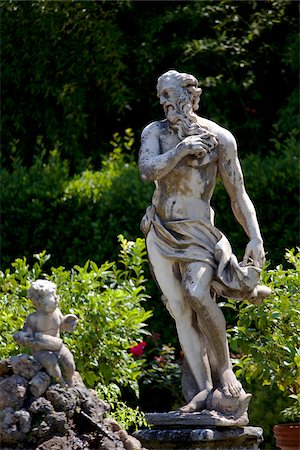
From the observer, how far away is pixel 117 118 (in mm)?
15227

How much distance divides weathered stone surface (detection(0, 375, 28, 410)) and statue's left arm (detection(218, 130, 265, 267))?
5.68 feet

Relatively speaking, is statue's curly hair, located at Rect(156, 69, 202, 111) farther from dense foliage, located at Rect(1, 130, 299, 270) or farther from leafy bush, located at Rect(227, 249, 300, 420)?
dense foliage, located at Rect(1, 130, 299, 270)

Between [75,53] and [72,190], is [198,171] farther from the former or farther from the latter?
[75,53]

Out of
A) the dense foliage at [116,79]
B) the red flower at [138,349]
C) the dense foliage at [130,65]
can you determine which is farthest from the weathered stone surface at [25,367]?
the dense foliage at [130,65]

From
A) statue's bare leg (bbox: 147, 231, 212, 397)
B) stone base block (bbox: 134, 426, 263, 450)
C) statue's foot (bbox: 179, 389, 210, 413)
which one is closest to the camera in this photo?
stone base block (bbox: 134, 426, 263, 450)

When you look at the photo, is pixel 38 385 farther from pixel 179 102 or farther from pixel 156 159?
pixel 179 102

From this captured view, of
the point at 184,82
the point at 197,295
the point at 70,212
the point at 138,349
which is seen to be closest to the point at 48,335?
the point at 197,295

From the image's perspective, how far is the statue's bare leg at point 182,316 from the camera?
758 centimetres

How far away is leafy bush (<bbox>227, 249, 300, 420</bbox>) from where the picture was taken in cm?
866

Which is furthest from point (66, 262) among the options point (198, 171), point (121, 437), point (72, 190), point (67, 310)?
point (121, 437)

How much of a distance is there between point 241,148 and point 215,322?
24.1ft

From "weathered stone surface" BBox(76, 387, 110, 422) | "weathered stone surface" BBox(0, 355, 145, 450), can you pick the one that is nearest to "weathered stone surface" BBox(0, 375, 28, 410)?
"weathered stone surface" BBox(0, 355, 145, 450)

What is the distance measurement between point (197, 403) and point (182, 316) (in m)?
0.48

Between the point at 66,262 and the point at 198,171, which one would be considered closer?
the point at 198,171
